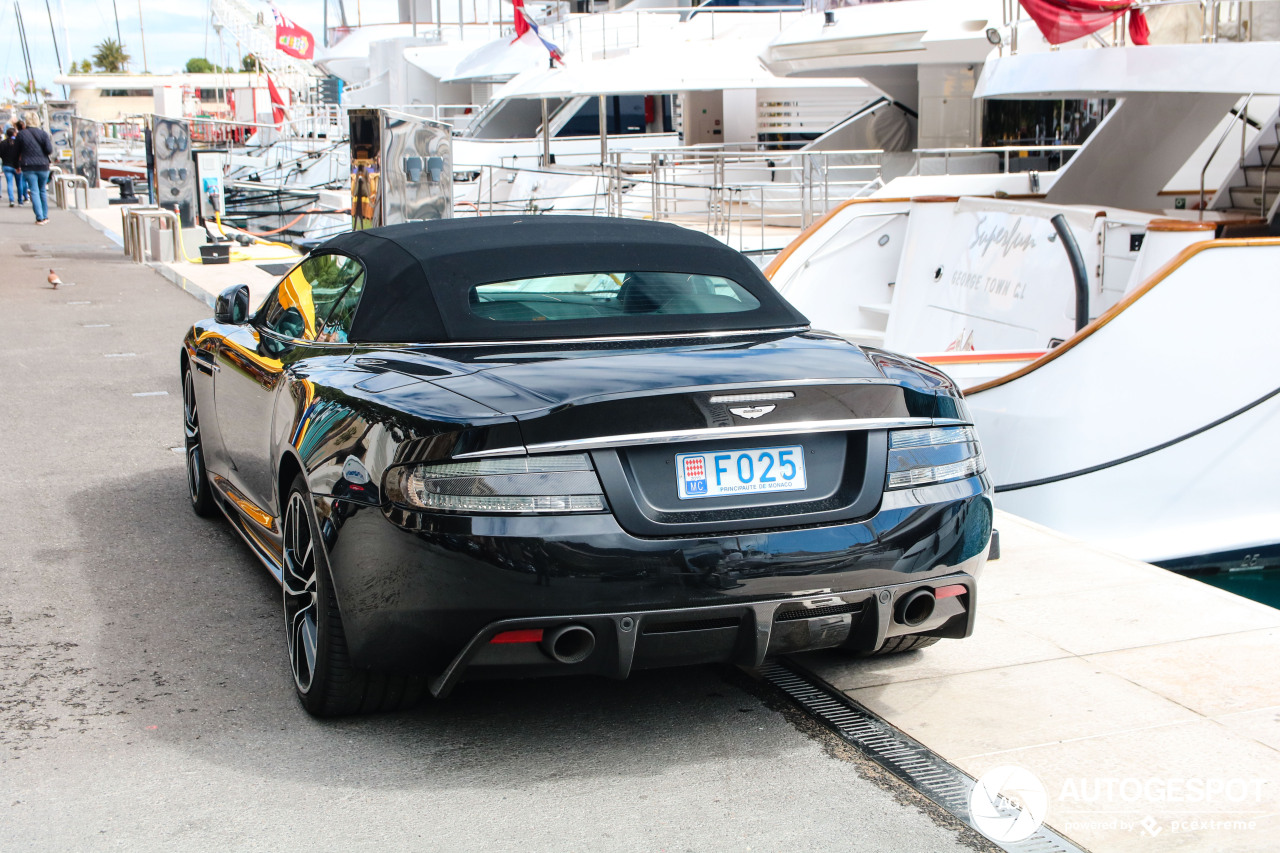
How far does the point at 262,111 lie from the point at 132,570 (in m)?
78.8

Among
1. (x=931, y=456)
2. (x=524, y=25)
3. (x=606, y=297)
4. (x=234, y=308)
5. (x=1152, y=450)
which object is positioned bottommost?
(x=1152, y=450)

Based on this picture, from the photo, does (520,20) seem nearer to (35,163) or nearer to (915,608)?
(35,163)

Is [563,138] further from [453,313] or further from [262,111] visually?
[262,111]

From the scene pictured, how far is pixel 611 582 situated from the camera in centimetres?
351

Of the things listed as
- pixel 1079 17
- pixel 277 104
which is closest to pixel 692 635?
pixel 1079 17

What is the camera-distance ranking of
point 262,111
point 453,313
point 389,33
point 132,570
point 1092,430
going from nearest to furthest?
1. point 453,313
2. point 132,570
3. point 1092,430
4. point 389,33
5. point 262,111

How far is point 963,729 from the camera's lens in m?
4.01

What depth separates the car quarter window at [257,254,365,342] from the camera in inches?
186

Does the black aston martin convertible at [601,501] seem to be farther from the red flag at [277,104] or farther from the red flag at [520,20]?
the red flag at [277,104]

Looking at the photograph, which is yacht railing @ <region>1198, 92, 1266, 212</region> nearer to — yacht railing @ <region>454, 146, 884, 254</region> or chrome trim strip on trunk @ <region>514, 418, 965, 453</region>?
yacht railing @ <region>454, 146, 884, 254</region>

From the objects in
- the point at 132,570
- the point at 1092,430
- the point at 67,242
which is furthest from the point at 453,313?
the point at 67,242

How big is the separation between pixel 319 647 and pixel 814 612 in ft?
4.66

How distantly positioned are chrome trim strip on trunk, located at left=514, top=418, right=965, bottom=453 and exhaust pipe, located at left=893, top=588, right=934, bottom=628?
1.54 feet

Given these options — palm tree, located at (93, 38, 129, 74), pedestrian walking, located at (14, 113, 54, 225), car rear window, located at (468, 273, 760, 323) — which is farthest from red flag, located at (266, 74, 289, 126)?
palm tree, located at (93, 38, 129, 74)
